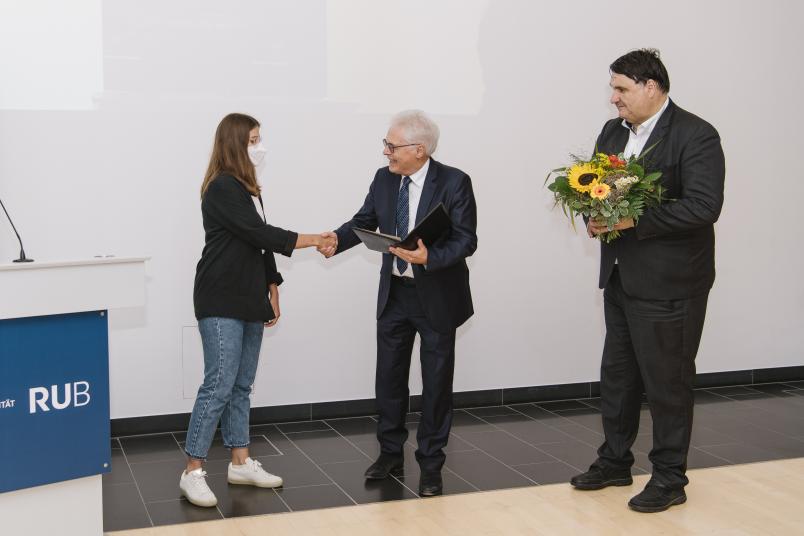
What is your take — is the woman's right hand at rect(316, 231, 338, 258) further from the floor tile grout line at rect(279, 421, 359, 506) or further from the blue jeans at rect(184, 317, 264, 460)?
the floor tile grout line at rect(279, 421, 359, 506)

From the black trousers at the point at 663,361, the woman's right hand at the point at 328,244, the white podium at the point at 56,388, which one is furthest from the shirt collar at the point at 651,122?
the white podium at the point at 56,388

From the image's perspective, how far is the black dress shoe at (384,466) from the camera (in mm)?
4609

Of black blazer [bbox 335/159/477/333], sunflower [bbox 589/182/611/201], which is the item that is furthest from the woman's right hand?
sunflower [bbox 589/182/611/201]

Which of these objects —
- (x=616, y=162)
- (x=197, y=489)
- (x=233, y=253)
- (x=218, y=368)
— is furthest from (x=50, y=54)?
(x=616, y=162)

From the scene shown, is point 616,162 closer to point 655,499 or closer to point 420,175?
point 420,175

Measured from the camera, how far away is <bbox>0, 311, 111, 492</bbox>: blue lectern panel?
3.40 meters

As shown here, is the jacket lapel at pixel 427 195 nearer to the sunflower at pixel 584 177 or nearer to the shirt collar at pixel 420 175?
the shirt collar at pixel 420 175

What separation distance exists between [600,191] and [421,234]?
794 millimetres

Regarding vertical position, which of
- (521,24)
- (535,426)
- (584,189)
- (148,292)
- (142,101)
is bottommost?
(535,426)

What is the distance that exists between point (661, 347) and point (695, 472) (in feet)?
3.01

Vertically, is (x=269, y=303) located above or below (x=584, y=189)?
below

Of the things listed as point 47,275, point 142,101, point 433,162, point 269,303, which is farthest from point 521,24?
point 47,275

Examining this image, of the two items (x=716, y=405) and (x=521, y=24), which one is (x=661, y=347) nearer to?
(x=716, y=405)

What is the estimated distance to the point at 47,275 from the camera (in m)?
3.40
